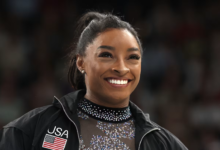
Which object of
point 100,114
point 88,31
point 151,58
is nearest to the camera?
point 100,114

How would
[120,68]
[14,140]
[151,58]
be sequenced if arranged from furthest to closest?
[151,58] < [120,68] < [14,140]

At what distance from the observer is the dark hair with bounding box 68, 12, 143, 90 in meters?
2.21

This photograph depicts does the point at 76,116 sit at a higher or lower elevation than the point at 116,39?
lower

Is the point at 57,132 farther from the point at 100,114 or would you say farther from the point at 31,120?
the point at 100,114

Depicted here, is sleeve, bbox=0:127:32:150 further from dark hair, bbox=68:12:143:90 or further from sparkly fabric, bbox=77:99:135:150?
dark hair, bbox=68:12:143:90

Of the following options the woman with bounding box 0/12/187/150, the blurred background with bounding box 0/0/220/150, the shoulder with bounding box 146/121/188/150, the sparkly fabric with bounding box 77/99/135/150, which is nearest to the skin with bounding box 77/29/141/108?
the woman with bounding box 0/12/187/150

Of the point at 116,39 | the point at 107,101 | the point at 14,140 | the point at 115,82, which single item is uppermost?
the point at 116,39

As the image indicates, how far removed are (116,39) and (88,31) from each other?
257 millimetres

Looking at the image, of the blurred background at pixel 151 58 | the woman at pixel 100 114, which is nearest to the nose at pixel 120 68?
the woman at pixel 100 114

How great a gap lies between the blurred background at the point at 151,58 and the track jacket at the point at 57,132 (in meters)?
2.24

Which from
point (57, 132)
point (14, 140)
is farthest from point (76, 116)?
point (14, 140)

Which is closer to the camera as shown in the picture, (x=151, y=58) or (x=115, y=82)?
(x=115, y=82)

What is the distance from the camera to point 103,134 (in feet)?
6.82

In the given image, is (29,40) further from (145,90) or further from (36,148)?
(36,148)
